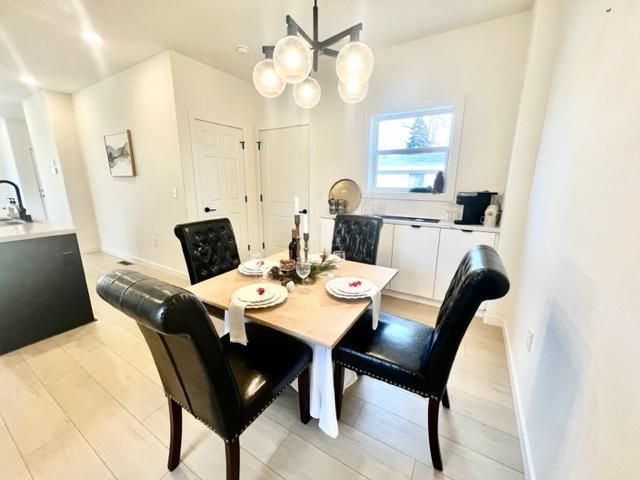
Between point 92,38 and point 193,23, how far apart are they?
1158 millimetres

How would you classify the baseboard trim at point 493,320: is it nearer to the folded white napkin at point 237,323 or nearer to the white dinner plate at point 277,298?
the white dinner plate at point 277,298

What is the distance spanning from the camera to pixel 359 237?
228cm

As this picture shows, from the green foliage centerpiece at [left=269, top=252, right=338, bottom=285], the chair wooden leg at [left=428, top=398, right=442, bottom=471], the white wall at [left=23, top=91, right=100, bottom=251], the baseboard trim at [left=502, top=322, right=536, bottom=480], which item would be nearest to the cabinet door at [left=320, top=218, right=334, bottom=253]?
the green foliage centerpiece at [left=269, top=252, right=338, bottom=285]

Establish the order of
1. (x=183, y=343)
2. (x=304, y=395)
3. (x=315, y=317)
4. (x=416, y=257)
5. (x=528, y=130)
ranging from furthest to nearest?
(x=416, y=257) < (x=528, y=130) < (x=304, y=395) < (x=315, y=317) < (x=183, y=343)

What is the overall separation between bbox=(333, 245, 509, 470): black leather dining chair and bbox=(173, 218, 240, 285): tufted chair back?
1.13 meters

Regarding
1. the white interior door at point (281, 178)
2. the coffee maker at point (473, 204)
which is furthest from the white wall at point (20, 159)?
the coffee maker at point (473, 204)

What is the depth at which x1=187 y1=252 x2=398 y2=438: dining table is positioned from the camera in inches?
43.1

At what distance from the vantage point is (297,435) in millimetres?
1395

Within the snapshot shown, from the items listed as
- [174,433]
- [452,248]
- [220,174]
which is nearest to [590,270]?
[452,248]

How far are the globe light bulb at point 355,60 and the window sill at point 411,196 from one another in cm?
178

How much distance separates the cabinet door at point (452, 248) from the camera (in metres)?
2.37

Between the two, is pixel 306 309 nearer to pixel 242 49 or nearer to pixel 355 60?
pixel 355 60

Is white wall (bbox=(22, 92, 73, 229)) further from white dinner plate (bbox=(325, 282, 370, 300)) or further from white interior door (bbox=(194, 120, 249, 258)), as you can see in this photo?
white dinner plate (bbox=(325, 282, 370, 300))

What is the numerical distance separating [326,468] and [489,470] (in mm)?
761
